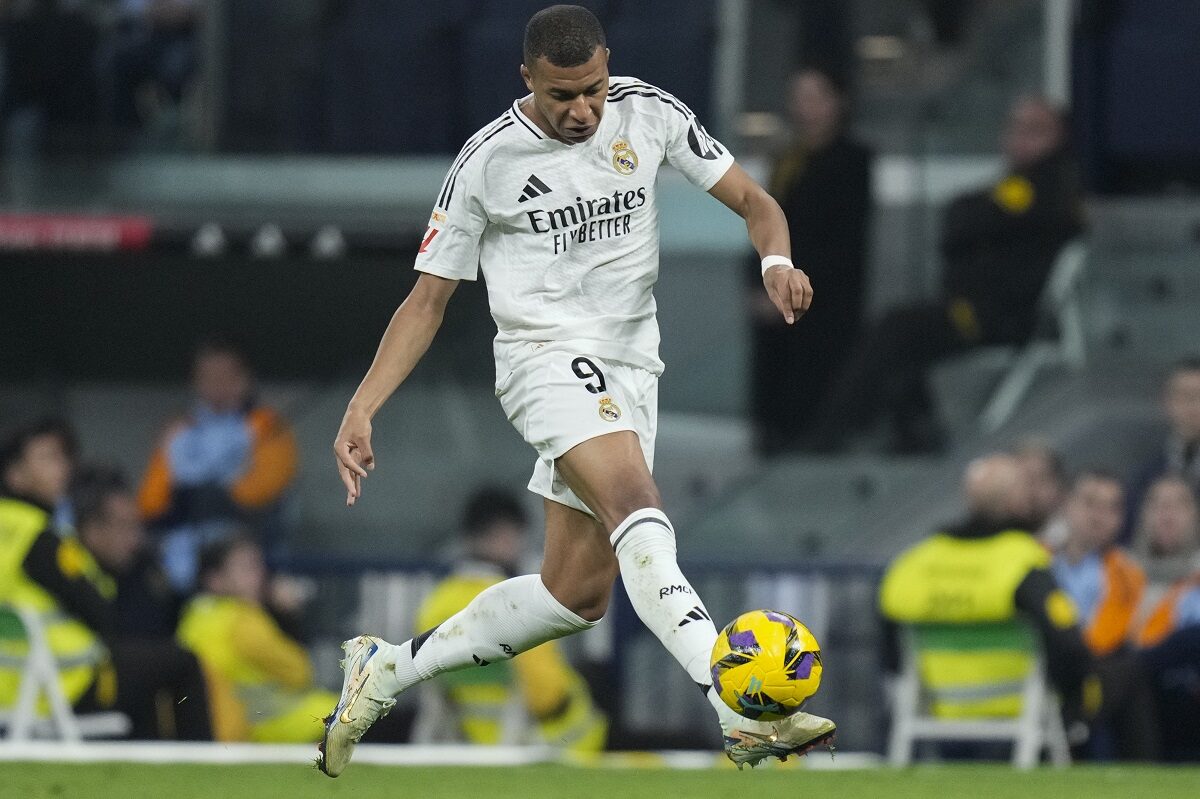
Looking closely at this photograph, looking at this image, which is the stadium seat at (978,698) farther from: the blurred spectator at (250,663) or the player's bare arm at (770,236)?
the player's bare arm at (770,236)

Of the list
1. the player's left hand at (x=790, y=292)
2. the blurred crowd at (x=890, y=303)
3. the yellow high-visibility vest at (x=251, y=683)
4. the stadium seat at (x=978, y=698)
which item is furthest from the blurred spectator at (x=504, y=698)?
the player's left hand at (x=790, y=292)

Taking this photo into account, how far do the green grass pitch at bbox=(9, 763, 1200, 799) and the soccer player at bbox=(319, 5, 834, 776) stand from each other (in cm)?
177

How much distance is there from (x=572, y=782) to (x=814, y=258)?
3615mm

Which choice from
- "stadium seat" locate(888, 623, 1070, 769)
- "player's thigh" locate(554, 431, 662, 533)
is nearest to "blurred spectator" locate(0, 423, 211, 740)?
"stadium seat" locate(888, 623, 1070, 769)

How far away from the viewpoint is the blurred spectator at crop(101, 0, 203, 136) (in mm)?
13117

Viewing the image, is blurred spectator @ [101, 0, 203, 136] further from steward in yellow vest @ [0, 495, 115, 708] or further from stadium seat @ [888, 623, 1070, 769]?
stadium seat @ [888, 623, 1070, 769]

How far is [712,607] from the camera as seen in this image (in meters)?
9.95

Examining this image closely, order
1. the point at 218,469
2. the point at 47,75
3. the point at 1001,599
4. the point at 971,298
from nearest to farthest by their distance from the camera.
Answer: the point at 1001,599 → the point at 971,298 → the point at 218,469 → the point at 47,75

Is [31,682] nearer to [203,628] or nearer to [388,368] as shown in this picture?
[203,628]

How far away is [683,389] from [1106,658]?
2.97m

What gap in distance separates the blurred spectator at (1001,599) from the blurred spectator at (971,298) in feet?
5.42

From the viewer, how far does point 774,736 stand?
5.20 m

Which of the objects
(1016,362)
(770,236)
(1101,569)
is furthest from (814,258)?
(770,236)

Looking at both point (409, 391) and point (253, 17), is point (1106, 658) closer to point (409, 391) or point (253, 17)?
point (409, 391)
